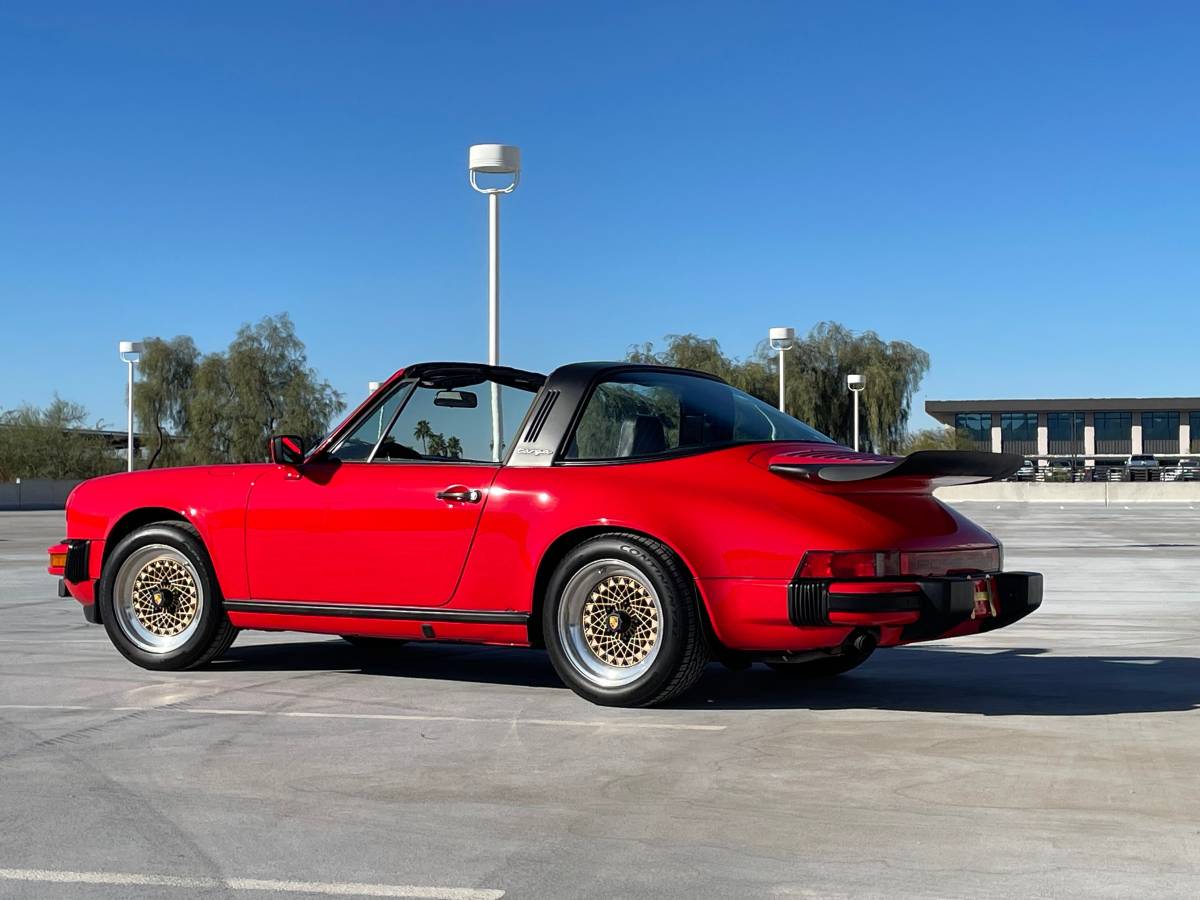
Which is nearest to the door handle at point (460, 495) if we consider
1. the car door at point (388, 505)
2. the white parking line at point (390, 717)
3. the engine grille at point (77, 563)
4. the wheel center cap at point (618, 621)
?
the car door at point (388, 505)

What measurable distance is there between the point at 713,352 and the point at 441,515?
200 ft

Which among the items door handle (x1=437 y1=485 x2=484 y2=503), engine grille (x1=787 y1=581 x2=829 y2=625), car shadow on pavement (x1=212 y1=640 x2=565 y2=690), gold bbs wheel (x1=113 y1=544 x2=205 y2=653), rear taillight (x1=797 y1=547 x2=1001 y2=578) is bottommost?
car shadow on pavement (x1=212 y1=640 x2=565 y2=690)

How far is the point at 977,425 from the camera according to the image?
113188mm

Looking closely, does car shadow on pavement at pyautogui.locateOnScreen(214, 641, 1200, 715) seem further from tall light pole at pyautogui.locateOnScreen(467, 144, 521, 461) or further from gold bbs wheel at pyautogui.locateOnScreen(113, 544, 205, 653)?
tall light pole at pyautogui.locateOnScreen(467, 144, 521, 461)

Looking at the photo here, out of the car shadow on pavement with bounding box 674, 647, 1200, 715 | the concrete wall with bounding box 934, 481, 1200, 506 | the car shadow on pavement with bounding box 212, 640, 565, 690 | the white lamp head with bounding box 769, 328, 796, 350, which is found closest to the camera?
the car shadow on pavement with bounding box 674, 647, 1200, 715

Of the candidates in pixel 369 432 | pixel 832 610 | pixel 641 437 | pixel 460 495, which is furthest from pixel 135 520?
pixel 832 610

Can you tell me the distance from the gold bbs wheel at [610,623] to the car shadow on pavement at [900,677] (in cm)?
34

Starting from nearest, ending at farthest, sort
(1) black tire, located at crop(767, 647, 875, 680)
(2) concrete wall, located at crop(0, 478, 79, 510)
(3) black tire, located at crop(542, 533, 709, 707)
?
(3) black tire, located at crop(542, 533, 709, 707), (1) black tire, located at crop(767, 647, 875, 680), (2) concrete wall, located at crop(0, 478, 79, 510)

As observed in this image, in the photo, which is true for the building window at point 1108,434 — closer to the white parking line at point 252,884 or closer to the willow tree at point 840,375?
the willow tree at point 840,375

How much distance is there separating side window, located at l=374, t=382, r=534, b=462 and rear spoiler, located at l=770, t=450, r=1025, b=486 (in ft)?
5.35

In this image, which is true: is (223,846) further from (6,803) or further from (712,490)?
(712,490)

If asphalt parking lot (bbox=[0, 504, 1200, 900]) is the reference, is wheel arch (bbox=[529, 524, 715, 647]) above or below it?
above

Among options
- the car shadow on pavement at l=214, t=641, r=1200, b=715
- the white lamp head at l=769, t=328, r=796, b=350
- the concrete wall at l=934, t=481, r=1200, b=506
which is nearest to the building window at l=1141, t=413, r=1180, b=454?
the concrete wall at l=934, t=481, r=1200, b=506

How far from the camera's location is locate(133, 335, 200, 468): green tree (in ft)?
220
